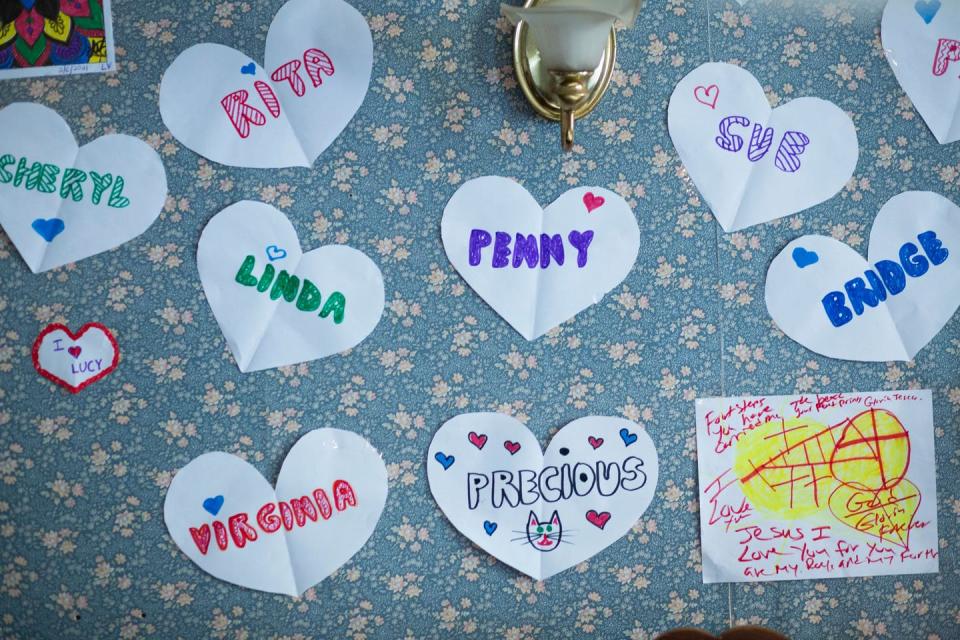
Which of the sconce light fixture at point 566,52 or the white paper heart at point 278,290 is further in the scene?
the white paper heart at point 278,290

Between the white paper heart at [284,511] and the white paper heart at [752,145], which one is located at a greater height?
the white paper heart at [752,145]

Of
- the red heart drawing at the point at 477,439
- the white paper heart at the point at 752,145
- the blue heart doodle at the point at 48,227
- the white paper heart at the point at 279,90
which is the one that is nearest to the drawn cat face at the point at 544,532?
the red heart drawing at the point at 477,439

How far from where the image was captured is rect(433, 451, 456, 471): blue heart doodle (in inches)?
54.4

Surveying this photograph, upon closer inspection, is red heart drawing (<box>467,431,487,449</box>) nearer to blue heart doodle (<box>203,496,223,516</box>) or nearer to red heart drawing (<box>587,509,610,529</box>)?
red heart drawing (<box>587,509,610,529</box>)

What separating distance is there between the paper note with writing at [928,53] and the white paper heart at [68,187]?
1242mm

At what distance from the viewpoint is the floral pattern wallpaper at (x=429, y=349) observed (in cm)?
135

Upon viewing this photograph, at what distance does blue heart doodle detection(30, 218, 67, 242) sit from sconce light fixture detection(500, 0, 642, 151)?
2.55 feet

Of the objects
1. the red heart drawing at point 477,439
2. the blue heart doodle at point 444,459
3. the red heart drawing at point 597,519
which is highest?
the red heart drawing at point 477,439

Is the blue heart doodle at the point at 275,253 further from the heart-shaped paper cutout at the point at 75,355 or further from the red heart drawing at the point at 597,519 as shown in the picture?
the red heart drawing at the point at 597,519

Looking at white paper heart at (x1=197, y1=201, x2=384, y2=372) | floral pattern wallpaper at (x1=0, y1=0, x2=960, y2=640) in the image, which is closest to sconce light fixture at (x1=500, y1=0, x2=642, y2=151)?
floral pattern wallpaper at (x1=0, y1=0, x2=960, y2=640)

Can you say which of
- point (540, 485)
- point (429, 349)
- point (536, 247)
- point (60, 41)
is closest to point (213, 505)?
point (429, 349)

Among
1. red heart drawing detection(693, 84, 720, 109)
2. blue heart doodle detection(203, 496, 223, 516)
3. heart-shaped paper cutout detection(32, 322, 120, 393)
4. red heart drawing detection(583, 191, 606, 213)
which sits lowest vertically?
blue heart doodle detection(203, 496, 223, 516)

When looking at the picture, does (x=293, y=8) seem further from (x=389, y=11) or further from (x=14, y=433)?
(x=14, y=433)

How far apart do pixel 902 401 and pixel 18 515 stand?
1.48 meters
